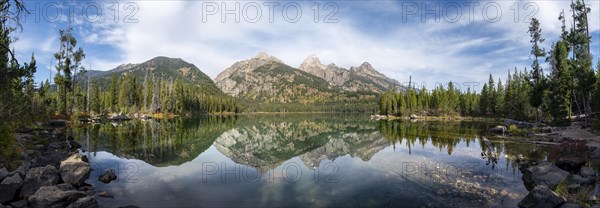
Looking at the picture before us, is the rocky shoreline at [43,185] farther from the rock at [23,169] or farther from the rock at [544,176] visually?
the rock at [544,176]

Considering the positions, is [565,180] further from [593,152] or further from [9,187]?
[9,187]

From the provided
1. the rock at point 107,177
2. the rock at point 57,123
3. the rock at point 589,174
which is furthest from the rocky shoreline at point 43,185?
the rock at point 57,123

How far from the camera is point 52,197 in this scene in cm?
1306

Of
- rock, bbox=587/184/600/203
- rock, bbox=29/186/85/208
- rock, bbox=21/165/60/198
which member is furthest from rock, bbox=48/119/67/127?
rock, bbox=587/184/600/203

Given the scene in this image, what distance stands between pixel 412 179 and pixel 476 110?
4468 inches

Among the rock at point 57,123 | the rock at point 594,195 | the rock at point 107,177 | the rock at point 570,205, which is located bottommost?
the rock at point 107,177

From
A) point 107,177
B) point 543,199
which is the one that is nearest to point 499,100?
point 543,199

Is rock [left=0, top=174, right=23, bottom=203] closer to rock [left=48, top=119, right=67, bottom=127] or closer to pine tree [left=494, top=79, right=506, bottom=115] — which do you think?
rock [left=48, top=119, right=67, bottom=127]

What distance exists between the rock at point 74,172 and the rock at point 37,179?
1.17ft

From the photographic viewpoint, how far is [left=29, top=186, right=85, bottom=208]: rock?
1285 centimetres

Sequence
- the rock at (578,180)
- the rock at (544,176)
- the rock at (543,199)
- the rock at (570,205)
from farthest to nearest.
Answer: the rock at (544,176), the rock at (578,180), the rock at (543,199), the rock at (570,205)

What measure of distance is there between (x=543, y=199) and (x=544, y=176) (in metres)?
5.24

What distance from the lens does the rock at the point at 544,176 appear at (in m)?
16.0

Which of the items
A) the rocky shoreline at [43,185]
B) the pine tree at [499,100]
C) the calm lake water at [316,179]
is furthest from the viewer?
the pine tree at [499,100]
